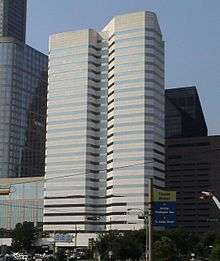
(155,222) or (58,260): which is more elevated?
(155,222)

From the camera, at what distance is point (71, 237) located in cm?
19850

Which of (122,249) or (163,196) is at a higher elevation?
(163,196)

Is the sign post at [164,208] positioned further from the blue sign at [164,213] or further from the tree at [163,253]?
the tree at [163,253]

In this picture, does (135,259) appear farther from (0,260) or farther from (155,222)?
(155,222)

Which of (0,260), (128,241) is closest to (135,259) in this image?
(128,241)

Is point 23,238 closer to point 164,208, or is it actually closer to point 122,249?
point 122,249

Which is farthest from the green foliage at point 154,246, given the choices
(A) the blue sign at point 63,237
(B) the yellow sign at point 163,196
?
(A) the blue sign at point 63,237

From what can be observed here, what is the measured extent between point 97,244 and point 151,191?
82069mm

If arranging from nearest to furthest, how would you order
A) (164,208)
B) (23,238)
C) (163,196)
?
(164,208)
(163,196)
(23,238)

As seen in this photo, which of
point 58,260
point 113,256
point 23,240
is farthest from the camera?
point 23,240

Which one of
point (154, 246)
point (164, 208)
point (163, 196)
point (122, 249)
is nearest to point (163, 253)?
point (154, 246)

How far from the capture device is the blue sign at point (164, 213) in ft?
145

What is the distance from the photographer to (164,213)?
44188mm

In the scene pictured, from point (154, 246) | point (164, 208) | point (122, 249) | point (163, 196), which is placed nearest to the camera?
point (164, 208)
